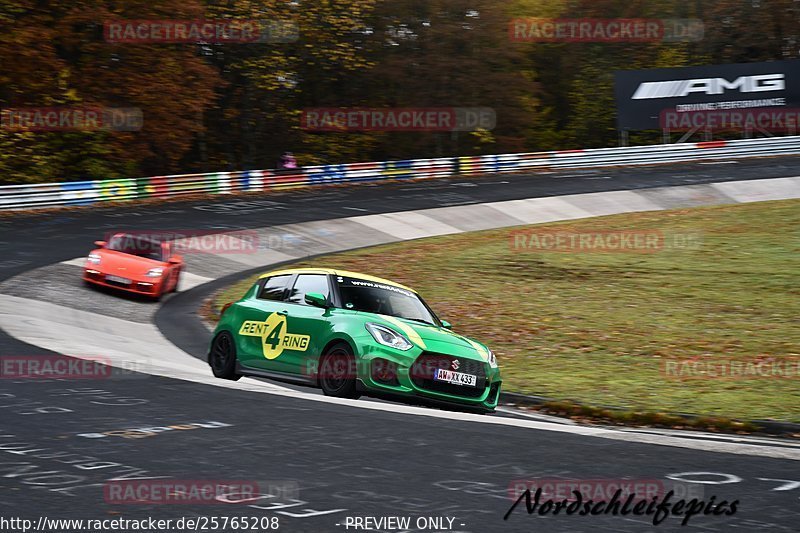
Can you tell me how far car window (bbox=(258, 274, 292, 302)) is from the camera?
11.7 m

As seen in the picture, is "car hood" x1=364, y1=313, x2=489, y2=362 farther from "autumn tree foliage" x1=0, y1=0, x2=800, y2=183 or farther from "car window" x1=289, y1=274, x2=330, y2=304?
"autumn tree foliage" x1=0, y1=0, x2=800, y2=183

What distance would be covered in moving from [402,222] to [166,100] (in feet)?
50.7

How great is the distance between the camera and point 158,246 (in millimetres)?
21125

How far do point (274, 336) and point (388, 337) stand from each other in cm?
173

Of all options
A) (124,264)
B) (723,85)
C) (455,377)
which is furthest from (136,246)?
(723,85)

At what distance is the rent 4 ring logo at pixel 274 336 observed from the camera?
10914mm

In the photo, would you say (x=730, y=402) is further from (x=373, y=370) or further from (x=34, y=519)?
(x=34, y=519)

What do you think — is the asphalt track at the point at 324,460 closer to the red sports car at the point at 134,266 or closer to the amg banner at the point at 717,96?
the red sports car at the point at 134,266

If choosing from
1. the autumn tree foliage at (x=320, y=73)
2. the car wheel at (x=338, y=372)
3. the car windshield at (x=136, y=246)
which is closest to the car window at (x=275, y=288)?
the car wheel at (x=338, y=372)

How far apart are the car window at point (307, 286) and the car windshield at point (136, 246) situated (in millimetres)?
10102

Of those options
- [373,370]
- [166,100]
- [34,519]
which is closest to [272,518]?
[34,519]

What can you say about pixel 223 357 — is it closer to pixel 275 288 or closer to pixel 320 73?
pixel 275 288

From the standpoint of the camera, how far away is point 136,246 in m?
20.9

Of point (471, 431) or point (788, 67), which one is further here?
point (788, 67)
